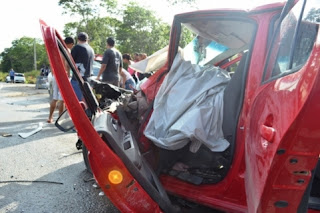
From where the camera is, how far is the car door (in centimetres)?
103

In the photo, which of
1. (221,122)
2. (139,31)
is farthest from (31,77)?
(221,122)

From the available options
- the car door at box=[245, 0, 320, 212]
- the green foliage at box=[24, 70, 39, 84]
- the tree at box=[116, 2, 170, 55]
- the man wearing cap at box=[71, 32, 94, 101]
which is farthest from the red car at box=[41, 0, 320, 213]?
the green foliage at box=[24, 70, 39, 84]

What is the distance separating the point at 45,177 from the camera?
337 cm

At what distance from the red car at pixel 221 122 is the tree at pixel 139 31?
1785 centimetres

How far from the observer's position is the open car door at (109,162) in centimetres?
183

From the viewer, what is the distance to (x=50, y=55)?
1.82 metres

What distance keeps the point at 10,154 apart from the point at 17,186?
1150 mm

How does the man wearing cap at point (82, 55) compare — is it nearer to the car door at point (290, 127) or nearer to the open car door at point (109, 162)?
the open car door at point (109, 162)

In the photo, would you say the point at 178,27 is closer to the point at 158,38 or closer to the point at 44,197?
the point at 44,197

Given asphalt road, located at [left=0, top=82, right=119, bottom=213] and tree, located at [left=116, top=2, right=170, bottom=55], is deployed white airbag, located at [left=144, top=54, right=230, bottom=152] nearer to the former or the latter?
asphalt road, located at [left=0, top=82, right=119, bottom=213]

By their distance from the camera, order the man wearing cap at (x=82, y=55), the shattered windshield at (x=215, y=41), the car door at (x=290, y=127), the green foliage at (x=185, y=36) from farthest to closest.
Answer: the man wearing cap at (x=82, y=55)
the green foliage at (x=185, y=36)
the shattered windshield at (x=215, y=41)
the car door at (x=290, y=127)

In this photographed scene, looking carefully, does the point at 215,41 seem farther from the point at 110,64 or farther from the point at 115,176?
the point at 110,64

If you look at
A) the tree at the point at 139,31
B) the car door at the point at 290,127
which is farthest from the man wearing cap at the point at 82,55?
the tree at the point at 139,31

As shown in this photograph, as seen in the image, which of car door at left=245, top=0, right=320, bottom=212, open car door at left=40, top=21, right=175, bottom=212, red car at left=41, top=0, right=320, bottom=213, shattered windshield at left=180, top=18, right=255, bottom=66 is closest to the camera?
car door at left=245, top=0, right=320, bottom=212
